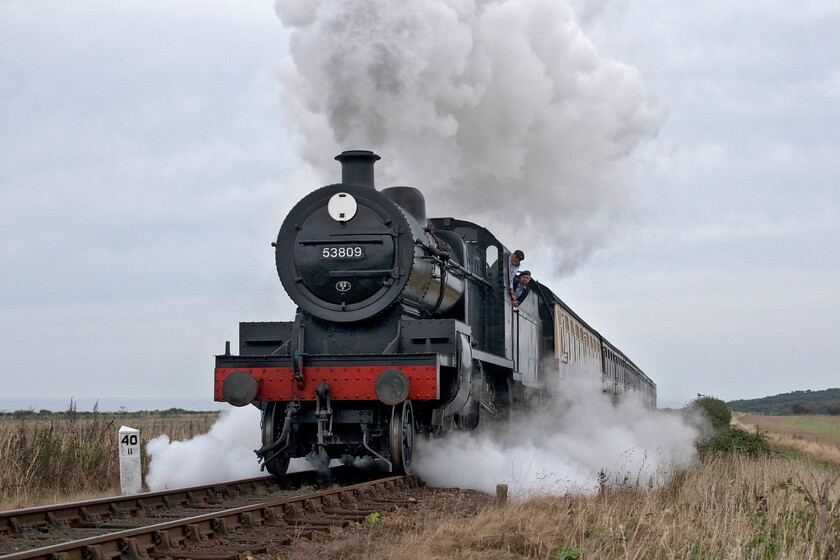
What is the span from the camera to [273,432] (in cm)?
956

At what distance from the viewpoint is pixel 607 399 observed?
1941 centimetres

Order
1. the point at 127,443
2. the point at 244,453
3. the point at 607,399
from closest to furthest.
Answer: the point at 127,443 < the point at 244,453 < the point at 607,399

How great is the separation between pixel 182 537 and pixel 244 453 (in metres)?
5.17

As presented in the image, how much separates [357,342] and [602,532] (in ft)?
14.7

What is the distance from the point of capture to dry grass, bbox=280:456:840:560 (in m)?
5.45

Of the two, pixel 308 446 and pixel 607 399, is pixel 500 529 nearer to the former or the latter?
pixel 308 446

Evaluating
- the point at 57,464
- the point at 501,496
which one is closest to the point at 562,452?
the point at 501,496

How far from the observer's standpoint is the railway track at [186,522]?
17.1 feet

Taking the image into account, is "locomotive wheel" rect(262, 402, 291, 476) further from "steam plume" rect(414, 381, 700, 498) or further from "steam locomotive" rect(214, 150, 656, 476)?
"steam plume" rect(414, 381, 700, 498)

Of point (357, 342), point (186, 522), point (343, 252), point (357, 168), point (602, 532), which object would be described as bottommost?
point (602, 532)

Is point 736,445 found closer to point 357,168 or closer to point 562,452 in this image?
point 562,452

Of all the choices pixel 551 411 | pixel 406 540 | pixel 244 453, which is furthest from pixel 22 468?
pixel 551 411

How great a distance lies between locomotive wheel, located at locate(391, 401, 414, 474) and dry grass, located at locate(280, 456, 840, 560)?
162cm

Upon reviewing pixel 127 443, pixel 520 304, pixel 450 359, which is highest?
pixel 520 304
